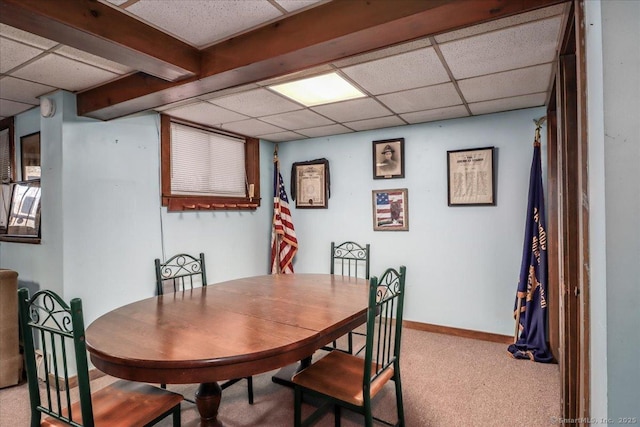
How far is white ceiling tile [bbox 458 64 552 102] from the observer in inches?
96.7

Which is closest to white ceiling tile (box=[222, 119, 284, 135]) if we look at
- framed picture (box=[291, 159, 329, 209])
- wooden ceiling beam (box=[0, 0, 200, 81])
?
framed picture (box=[291, 159, 329, 209])

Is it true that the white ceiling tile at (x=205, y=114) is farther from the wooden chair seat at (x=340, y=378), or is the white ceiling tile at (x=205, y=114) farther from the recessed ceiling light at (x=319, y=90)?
the wooden chair seat at (x=340, y=378)

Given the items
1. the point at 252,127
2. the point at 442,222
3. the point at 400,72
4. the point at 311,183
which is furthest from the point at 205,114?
the point at 442,222

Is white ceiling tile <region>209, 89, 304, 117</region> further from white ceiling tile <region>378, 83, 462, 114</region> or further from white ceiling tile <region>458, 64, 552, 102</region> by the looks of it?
white ceiling tile <region>458, 64, 552, 102</region>

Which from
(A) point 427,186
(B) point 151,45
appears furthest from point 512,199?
(B) point 151,45

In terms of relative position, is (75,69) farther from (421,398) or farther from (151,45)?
(421,398)

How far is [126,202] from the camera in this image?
3115mm

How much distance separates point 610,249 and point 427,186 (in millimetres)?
2867

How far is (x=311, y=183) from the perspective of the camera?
15.0 feet

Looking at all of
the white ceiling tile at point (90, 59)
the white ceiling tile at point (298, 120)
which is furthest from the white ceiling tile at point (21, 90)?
the white ceiling tile at point (298, 120)

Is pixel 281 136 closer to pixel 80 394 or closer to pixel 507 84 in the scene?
pixel 507 84

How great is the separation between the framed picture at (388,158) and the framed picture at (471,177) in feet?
1.76

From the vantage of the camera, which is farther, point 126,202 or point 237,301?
point 126,202

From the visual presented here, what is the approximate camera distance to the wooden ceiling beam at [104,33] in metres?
1.51
